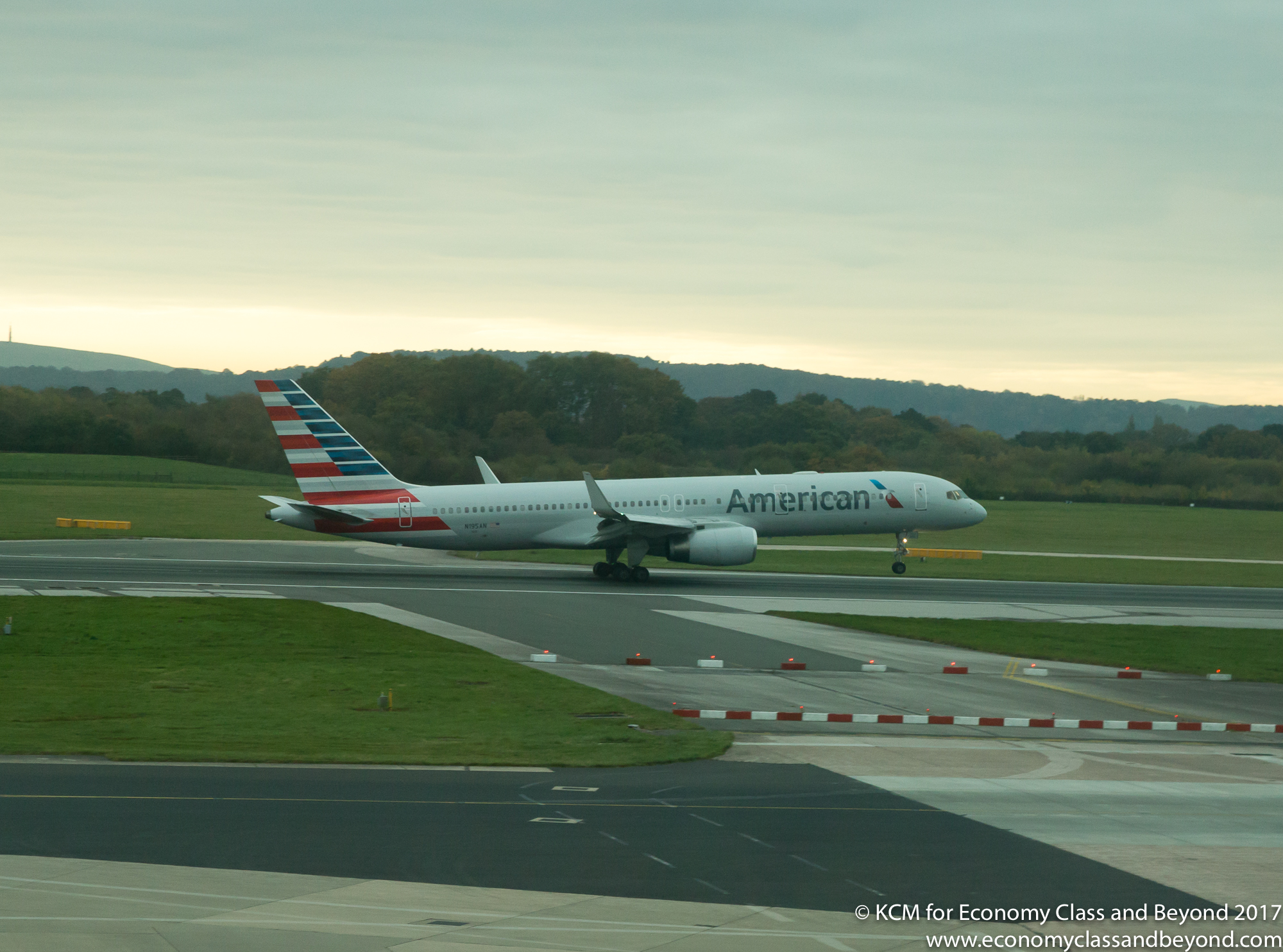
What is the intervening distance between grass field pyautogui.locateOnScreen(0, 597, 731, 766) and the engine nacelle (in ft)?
54.9

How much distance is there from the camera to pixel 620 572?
46250 mm

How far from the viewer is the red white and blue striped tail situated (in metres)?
45.9

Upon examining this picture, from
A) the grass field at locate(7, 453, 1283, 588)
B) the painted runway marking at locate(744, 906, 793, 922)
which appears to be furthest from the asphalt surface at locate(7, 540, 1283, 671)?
the painted runway marking at locate(744, 906, 793, 922)

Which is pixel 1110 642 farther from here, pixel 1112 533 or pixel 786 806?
pixel 1112 533

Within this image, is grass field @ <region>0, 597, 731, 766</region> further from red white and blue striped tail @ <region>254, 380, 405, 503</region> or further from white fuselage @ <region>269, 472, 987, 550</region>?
red white and blue striped tail @ <region>254, 380, 405, 503</region>

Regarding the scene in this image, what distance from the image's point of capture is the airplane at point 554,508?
45.1 m

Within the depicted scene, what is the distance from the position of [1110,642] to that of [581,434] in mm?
90132

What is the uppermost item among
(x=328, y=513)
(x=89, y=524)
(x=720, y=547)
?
(x=328, y=513)

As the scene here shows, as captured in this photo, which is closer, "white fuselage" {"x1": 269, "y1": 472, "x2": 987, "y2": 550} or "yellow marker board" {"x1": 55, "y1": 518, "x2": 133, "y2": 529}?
"white fuselage" {"x1": 269, "y1": 472, "x2": 987, "y2": 550}

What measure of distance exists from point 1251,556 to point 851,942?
74.6 meters

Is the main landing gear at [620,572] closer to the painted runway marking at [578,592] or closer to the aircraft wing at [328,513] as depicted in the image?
the painted runway marking at [578,592]

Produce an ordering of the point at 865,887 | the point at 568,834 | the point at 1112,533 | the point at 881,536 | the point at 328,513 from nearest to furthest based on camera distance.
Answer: the point at 865,887 < the point at 568,834 < the point at 328,513 < the point at 881,536 < the point at 1112,533

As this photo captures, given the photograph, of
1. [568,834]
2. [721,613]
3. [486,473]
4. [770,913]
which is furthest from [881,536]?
[770,913]

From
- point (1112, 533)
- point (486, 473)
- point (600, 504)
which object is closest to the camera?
point (600, 504)
